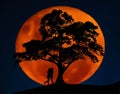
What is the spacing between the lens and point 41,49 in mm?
11664

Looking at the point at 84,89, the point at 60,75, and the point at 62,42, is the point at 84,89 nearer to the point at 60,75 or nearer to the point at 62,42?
the point at 60,75

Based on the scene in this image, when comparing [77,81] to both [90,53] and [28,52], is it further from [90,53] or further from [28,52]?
[28,52]

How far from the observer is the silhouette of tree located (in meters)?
11.6

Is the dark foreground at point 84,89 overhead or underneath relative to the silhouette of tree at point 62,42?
underneath

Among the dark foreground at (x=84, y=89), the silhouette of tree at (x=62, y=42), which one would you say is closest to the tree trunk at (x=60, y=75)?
the silhouette of tree at (x=62, y=42)

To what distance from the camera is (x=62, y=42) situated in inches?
456

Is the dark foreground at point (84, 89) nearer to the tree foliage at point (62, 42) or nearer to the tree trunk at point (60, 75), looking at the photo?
the tree trunk at point (60, 75)

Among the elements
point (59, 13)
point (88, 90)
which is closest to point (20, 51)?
point (59, 13)

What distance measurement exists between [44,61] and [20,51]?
2.73 ft

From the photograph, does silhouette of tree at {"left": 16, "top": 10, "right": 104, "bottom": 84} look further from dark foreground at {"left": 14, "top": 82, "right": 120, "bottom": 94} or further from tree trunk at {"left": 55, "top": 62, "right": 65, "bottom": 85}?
dark foreground at {"left": 14, "top": 82, "right": 120, "bottom": 94}

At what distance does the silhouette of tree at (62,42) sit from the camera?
1159cm

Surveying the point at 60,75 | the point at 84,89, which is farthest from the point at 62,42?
the point at 84,89

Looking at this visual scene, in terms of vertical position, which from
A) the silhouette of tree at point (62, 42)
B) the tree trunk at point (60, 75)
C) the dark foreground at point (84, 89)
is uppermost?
the silhouette of tree at point (62, 42)

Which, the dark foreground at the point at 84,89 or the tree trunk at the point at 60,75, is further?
the tree trunk at the point at 60,75
